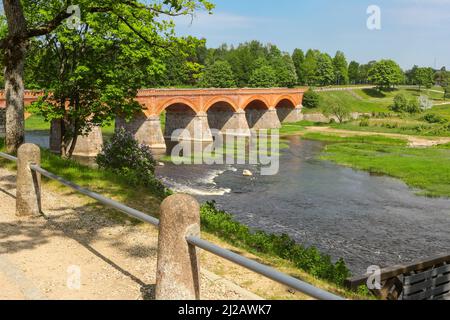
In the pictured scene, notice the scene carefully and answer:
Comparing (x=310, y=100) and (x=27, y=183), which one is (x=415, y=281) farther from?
(x=310, y=100)

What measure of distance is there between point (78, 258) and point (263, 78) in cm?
9042

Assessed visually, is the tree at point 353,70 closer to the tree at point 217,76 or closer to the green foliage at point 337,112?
the tree at point 217,76

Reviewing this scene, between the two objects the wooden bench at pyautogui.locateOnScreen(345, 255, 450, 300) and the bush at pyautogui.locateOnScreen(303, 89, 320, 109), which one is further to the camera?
the bush at pyautogui.locateOnScreen(303, 89, 320, 109)

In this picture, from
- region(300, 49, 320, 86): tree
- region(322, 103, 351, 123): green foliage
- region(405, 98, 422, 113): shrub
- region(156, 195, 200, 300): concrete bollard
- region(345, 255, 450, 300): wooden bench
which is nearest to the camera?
region(156, 195, 200, 300): concrete bollard

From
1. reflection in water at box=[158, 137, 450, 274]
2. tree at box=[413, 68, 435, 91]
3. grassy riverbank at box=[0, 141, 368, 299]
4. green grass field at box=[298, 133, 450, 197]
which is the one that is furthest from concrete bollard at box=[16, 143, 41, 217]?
tree at box=[413, 68, 435, 91]

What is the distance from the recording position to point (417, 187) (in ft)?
115

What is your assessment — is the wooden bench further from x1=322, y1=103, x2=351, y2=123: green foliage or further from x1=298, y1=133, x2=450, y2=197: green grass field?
x1=322, y1=103, x2=351, y2=123: green foliage

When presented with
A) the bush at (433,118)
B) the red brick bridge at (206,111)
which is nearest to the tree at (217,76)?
the red brick bridge at (206,111)

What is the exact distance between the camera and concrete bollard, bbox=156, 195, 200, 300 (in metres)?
5.55

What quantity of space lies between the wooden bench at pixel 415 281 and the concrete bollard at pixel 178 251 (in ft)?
14.1

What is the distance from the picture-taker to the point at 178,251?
5617mm

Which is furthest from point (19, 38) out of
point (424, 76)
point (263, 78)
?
point (424, 76)

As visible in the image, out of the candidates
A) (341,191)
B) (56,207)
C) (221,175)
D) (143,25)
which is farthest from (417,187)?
(56,207)

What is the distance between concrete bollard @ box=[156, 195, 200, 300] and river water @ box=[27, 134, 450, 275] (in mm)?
13084
